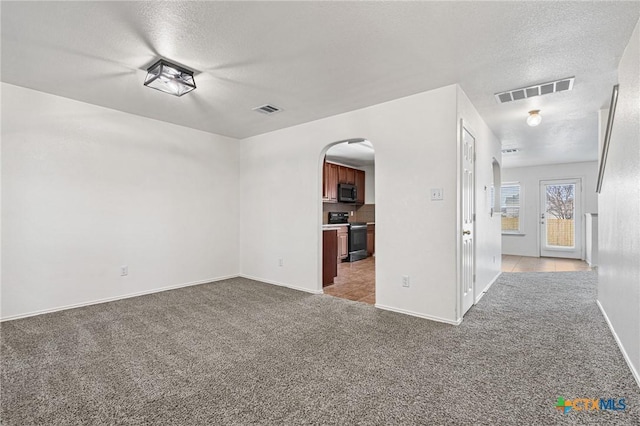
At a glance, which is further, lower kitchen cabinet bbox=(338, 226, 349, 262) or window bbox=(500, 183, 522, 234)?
window bbox=(500, 183, 522, 234)

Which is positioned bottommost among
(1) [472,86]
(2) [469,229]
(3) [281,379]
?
(3) [281,379]

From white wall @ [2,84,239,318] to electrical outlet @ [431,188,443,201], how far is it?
10.0 feet

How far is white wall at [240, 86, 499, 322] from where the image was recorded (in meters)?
2.96

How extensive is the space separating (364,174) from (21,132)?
659 centimetres

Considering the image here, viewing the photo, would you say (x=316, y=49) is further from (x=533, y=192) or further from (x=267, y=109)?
(x=533, y=192)

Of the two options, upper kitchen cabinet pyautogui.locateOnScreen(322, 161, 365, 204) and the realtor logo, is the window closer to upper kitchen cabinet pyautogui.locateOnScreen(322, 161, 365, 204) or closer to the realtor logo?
upper kitchen cabinet pyautogui.locateOnScreen(322, 161, 365, 204)

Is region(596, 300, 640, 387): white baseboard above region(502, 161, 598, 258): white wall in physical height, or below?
below

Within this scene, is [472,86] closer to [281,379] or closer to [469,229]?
[469,229]

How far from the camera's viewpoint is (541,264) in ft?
21.5

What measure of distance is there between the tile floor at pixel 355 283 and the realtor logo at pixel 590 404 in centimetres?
205

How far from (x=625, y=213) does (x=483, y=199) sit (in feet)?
6.38

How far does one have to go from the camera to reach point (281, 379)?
6.41ft

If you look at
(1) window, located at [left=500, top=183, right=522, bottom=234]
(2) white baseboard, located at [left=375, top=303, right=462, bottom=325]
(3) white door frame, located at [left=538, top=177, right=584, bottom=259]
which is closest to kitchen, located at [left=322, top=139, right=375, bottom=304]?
(2) white baseboard, located at [left=375, top=303, right=462, bottom=325]

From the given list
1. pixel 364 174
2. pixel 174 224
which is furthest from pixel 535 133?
pixel 174 224
